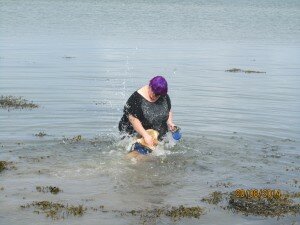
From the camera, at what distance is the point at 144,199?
12133 millimetres

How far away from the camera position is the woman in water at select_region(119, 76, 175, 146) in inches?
580

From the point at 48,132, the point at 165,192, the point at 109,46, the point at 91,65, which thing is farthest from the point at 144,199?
the point at 109,46

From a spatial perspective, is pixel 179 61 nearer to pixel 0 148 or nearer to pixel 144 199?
pixel 0 148

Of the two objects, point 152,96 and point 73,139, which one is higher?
point 152,96

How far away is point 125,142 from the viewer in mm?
16250

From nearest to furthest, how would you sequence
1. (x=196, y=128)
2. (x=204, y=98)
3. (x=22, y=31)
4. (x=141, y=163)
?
(x=141, y=163), (x=196, y=128), (x=204, y=98), (x=22, y=31)

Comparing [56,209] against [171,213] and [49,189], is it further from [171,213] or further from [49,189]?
[171,213]

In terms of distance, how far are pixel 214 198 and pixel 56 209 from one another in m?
3.45

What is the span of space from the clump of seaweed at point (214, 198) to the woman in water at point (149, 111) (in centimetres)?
287

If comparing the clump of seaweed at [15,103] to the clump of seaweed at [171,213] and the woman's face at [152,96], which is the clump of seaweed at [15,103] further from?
the clump of seaweed at [171,213]

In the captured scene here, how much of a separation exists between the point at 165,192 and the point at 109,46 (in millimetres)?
37533

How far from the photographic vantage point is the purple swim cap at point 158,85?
47.5 ft
